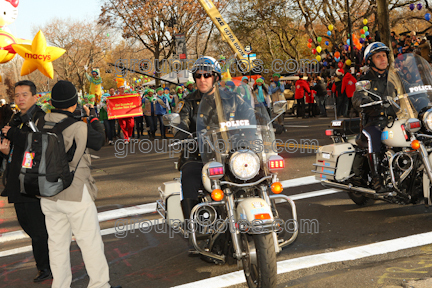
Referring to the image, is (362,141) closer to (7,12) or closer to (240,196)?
(240,196)

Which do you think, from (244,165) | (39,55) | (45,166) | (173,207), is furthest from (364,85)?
(39,55)

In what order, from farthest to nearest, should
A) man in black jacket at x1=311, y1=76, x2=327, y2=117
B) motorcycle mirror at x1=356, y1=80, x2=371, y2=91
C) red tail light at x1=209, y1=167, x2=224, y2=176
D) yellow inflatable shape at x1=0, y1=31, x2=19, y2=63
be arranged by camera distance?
man in black jacket at x1=311, y1=76, x2=327, y2=117 → yellow inflatable shape at x1=0, y1=31, x2=19, y2=63 → motorcycle mirror at x1=356, y1=80, x2=371, y2=91 → red tail light at x1=209, y1=167, x2=224, y2=176

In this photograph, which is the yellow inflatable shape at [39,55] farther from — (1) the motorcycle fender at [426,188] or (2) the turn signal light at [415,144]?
(1) the motorcycle fender at [426,188]

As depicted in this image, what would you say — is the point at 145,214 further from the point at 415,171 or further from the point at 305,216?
the point at 415,171

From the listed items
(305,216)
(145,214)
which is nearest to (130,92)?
(145,214)

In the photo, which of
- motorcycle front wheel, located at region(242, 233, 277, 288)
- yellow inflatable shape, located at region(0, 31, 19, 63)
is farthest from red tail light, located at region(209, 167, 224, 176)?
yellow inflatable shape, located at region(0, 31, 19, 63)

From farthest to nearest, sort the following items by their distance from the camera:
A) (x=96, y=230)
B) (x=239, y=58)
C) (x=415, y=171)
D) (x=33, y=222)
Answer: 1. (x=239, y=58)
2. (x=415, y=171)
3. (x=33, y=222)
4. (x=96, y=230)

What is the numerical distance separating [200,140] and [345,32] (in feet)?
97.3

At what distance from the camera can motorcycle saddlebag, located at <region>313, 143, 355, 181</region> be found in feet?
20.8

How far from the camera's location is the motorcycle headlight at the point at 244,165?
392cm

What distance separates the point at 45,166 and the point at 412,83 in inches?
166

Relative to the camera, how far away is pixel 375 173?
5.79 m

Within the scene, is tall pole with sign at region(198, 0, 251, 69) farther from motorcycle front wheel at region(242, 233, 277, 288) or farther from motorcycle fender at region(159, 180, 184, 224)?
motorcycle front wheel at region(242, 233, 277, 288)

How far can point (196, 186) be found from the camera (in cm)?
458
